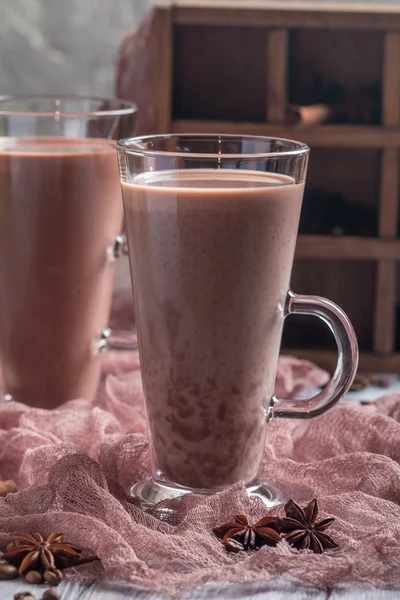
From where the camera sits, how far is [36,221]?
1394 mm

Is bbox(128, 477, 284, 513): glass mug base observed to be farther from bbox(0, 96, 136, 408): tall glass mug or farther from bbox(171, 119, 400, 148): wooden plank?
bbox(171, 119, 400, 148): wooden plank

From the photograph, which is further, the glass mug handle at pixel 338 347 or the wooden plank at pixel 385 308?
the wooden plank at pixel 385 308

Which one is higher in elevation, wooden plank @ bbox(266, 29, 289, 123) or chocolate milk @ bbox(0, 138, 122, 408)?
wooden plank @ bbox(266, 29, 289, 123)

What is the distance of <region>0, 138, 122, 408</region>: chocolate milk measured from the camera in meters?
1.38

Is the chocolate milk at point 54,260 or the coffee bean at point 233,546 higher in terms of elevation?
the chocolate milk at point 54,260

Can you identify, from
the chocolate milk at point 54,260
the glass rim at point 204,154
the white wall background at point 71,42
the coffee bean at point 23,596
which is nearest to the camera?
the coffee bean at point 23,596

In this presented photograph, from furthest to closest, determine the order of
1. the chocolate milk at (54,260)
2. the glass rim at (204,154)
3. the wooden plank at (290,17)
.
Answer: the wooden plank at (290,17)
the chocolate milk at (54,260)
the glass rim at (204,154)

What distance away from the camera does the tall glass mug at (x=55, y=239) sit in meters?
1.38

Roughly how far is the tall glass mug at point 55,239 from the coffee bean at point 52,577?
22.6 inches

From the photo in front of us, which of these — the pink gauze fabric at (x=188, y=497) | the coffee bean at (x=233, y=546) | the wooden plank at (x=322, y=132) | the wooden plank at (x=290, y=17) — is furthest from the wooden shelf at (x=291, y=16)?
the coffee bean at (x=233, y=546)

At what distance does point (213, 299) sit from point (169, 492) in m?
0.25

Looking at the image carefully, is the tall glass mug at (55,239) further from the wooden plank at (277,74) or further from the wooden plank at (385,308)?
the wooden plank at (385,308)

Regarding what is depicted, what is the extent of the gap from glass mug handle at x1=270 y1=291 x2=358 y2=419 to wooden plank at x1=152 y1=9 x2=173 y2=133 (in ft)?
2.32

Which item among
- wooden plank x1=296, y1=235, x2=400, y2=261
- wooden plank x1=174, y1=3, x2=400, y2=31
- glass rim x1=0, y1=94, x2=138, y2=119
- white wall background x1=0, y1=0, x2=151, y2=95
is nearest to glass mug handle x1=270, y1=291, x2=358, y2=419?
glass rim x1=0, y1=94, x2=138, y2=119
